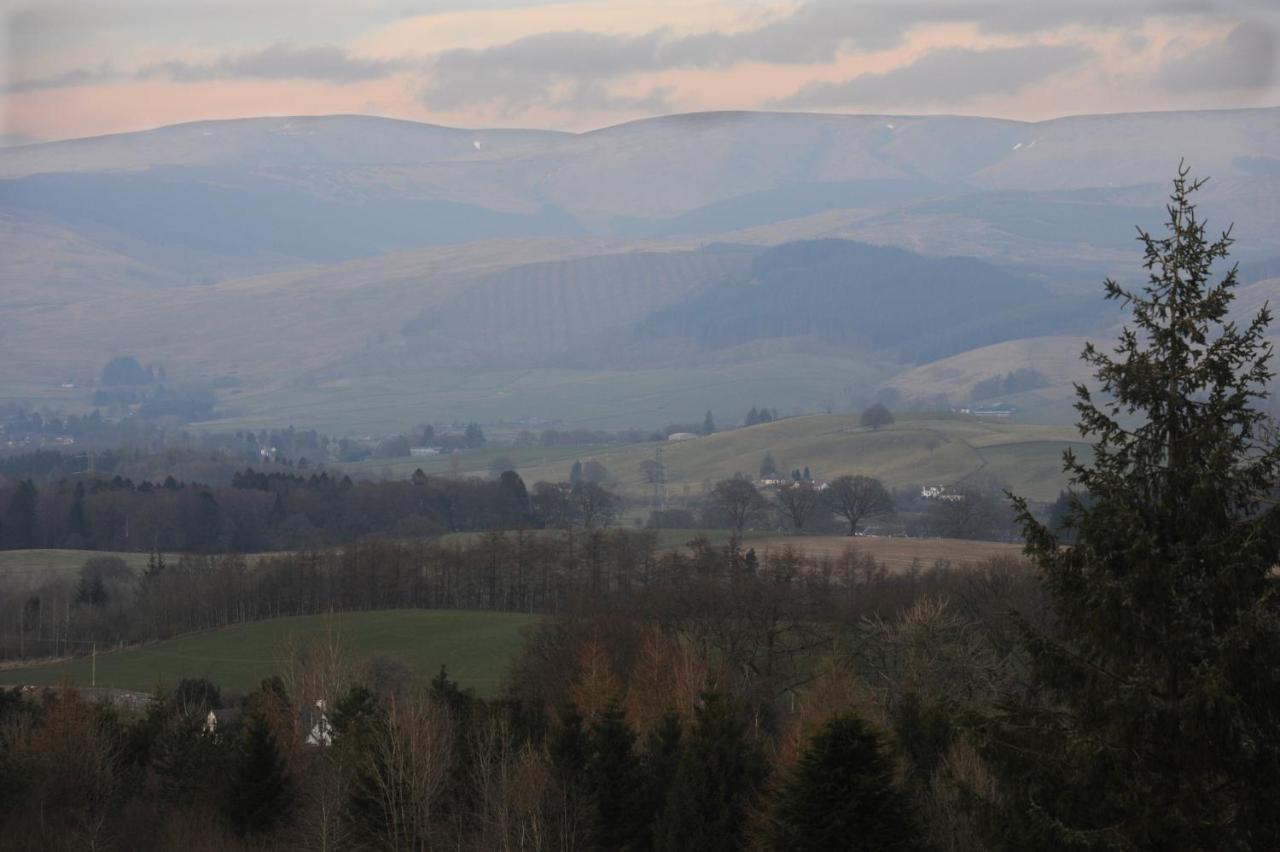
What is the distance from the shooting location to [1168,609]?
11.4m

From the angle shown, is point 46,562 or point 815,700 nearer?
point 815,700

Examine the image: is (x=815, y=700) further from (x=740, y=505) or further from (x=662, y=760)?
(x=740, y=505)

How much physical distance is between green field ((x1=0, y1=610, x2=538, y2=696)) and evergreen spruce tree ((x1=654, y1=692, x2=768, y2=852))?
22.8 metres

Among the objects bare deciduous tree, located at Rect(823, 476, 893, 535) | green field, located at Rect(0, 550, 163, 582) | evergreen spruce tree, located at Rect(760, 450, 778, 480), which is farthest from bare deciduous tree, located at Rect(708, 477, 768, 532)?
green field, located at Rect(0, 550, 163, 582)

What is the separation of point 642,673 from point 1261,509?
26.5 meters

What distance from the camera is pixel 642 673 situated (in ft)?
123

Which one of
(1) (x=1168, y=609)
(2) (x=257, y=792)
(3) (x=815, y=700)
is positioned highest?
(1) (x=1168, y=609)

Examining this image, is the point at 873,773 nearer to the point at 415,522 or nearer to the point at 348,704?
the point at 348,704

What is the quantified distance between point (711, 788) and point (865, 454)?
416ft

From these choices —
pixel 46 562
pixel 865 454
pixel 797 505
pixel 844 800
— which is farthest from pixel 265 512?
pixel 844 800

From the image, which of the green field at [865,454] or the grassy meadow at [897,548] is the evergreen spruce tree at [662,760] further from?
the green field at [865,454]

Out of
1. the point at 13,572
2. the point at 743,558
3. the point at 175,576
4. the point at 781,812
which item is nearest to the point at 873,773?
the point at 781,812

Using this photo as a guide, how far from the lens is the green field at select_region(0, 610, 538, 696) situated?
53312 millimetres

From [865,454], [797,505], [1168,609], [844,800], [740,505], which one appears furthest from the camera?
[865,454]
